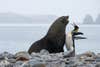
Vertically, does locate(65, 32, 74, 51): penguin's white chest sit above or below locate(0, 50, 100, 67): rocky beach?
above

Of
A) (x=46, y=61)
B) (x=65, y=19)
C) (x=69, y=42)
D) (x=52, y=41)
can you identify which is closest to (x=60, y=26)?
(x=65, y=19)

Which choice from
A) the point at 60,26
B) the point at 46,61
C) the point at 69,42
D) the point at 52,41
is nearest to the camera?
the point at 46,61

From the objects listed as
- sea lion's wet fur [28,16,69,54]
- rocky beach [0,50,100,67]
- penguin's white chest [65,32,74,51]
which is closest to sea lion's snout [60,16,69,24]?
sea lion's wet fur [28,16,69,54]

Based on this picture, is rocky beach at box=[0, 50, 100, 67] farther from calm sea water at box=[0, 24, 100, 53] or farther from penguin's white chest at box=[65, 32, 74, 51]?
calm sea water at box=[0, 24, 100, 53]

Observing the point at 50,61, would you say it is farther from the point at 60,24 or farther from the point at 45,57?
the point at 60,24

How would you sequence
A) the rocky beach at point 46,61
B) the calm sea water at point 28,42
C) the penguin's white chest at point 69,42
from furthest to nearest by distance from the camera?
the calm sea water at point 28,42
the penguin's white chest at point 69,42
the rocky beach at point 46,61

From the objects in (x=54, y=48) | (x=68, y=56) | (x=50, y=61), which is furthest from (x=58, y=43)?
(x=50, y=61)

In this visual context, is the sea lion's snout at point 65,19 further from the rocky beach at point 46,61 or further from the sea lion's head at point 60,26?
the rocky beach at point 46,61

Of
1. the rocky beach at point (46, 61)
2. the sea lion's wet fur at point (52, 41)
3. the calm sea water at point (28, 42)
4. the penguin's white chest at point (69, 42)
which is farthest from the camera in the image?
the calm sea water at point (28, 42)

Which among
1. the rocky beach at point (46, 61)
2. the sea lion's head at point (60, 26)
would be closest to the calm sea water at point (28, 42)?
the sea lion's head at point (60, 26)

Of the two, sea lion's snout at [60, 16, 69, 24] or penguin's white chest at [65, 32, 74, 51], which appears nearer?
penguin's white chest at [65, 32, 74, 51]

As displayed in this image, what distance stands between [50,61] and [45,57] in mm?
541

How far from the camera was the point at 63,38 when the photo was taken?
32.3 feet

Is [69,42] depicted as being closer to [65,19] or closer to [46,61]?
[65,19]
